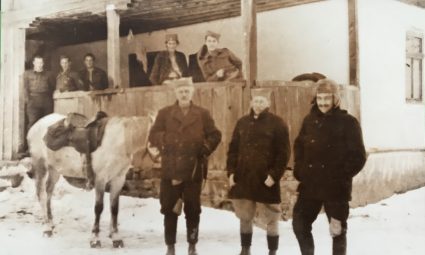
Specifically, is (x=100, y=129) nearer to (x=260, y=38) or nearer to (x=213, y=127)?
(x=213, y=127)

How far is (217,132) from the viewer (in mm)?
3391

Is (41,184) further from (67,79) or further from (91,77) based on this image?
(91,77)

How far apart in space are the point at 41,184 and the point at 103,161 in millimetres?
472

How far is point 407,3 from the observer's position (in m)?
4.95

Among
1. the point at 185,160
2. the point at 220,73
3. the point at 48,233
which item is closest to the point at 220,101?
the point at 220,73

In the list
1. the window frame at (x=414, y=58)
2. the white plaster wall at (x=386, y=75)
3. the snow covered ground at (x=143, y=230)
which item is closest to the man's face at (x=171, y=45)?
the snow covered ground at (x=143, y=230)

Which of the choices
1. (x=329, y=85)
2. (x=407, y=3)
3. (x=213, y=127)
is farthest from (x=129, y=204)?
(x=407, y=3)

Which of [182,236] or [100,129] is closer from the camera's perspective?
[182,236]

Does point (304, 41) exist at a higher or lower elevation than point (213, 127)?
higher

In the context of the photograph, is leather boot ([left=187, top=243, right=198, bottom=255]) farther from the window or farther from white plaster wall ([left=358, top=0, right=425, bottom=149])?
the window

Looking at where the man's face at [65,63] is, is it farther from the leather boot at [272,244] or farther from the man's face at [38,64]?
the leather boot at [272,244]

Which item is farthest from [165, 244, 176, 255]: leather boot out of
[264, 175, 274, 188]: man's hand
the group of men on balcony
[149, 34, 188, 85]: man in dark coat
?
[149, 34, 188, 85]: man in dark coat

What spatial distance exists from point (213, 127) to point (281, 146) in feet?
1.41

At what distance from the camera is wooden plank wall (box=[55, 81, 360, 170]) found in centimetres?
397
